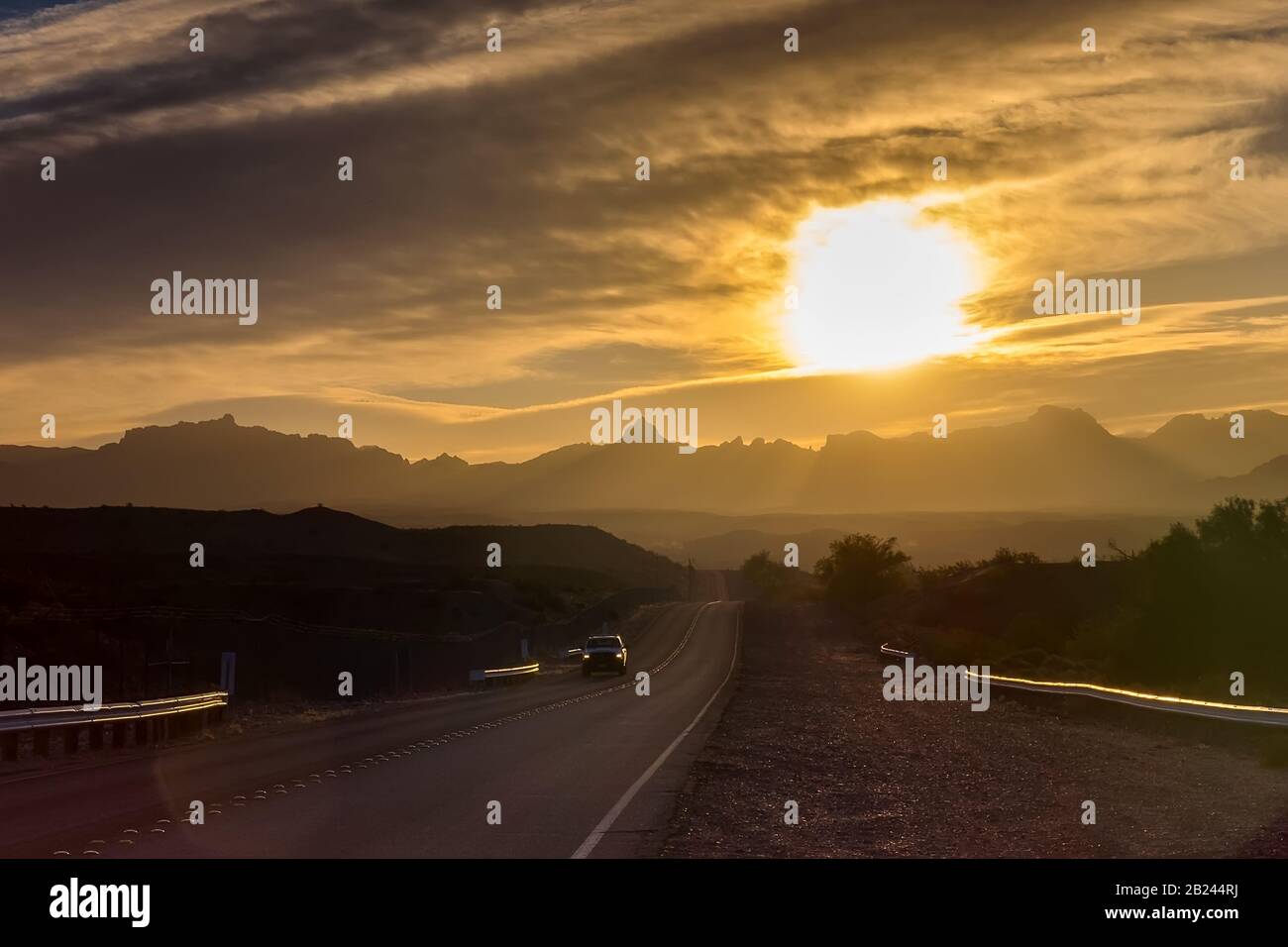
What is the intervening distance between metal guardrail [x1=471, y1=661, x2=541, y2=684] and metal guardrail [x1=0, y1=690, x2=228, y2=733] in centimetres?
2223

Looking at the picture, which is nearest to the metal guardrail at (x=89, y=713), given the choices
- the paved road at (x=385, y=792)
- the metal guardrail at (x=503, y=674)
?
the paved road at (x=385, y=792)

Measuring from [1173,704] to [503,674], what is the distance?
32570 millimetres

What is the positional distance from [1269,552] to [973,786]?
120ft

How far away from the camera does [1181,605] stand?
1897 inches

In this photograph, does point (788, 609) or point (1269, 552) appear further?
point (788, 609)

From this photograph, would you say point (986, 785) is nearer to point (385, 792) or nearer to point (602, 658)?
point (385, 792)

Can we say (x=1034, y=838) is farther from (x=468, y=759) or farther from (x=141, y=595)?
(x=141, y=595)

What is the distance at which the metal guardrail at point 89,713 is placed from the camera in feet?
65.2

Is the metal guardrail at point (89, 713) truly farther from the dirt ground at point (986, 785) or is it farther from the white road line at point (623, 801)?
the dirt ground at point (986, 785)

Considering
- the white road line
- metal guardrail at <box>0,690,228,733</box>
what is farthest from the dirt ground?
metal guardrail at <box>0,690,228,733</box>

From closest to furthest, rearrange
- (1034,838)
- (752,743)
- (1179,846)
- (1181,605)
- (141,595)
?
(1179,846) < (1034,838) < (752,743) < (1181,605) < (141,595)

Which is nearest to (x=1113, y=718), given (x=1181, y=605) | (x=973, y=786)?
(x=973, y=786)

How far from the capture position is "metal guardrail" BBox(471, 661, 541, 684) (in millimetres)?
48969
